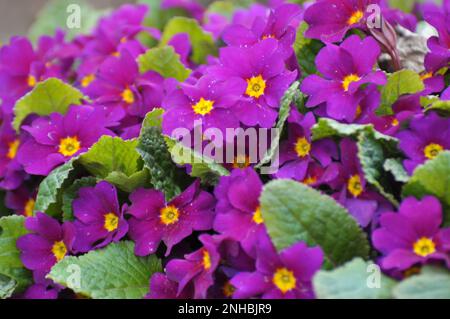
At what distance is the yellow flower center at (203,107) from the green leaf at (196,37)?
1.69ft

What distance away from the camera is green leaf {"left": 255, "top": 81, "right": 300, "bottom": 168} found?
3.81 ft

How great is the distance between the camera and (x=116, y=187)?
51.5 inches

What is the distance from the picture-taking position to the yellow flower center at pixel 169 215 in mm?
1232

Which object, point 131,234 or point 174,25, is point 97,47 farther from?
point 131,234

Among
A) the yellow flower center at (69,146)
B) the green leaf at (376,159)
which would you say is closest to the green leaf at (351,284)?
the green leaf at (376,159)

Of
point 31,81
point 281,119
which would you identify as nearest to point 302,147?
point 281,119

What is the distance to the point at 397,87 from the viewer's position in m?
1.23

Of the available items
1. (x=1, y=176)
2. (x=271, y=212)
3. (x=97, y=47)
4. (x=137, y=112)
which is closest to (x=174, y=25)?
(x=97, y=47)

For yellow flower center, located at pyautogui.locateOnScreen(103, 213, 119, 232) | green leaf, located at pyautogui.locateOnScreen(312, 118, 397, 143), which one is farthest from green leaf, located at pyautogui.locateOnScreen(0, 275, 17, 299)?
green leaf, located at pyautogui.locateOnScreen(312, 118, 397, 143)

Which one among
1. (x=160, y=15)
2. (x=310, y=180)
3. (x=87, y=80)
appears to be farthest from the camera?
(x=160, y=15)

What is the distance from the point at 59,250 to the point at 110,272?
17cm

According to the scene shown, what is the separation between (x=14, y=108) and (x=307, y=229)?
0.78 metres

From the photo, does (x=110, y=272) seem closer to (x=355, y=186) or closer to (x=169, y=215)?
(x=169, y=215)

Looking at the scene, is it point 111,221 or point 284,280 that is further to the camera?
point 111,221
